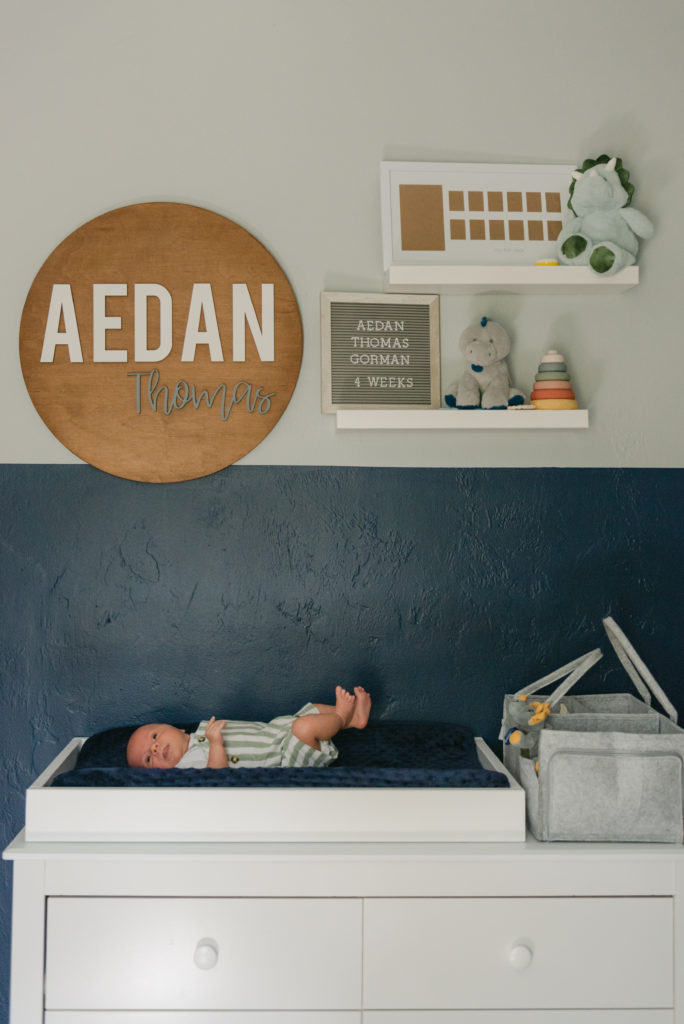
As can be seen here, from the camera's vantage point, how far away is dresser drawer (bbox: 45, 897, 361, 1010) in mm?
1673

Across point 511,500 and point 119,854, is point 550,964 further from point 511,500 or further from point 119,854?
point 511,500

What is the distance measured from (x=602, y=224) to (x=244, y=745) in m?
1.41

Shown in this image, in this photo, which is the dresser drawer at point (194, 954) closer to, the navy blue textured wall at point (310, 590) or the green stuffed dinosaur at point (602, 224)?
the navy blue textured wall at point (310, 590)

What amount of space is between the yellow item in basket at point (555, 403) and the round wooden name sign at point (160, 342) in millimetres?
572

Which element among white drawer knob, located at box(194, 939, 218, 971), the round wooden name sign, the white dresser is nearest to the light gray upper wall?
the round wooden name sign

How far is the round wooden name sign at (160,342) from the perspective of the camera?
6.97 feet

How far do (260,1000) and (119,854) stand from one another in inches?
14.7

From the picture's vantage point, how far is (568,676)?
6.41 feet

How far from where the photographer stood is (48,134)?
214 centimetres

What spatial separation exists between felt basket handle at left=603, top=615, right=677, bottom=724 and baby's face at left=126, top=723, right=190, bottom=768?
0.96 metres

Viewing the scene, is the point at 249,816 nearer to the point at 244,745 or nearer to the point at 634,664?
the point at 244,745

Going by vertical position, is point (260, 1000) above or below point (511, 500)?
below

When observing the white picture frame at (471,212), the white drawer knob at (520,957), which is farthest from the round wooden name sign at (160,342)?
the white drawer knob at (520,957)

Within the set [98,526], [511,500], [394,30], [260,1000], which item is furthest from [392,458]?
[260,1000]
